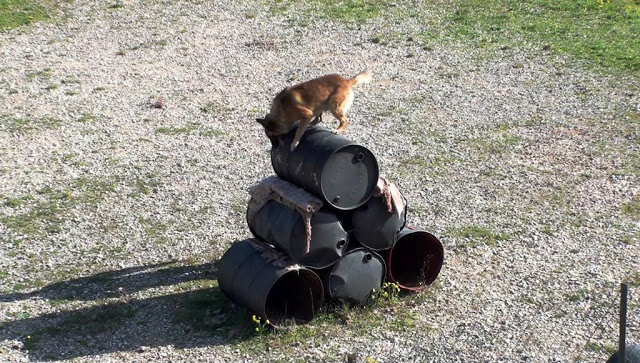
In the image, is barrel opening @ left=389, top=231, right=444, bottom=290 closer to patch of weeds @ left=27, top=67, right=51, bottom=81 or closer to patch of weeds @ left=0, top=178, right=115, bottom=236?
patch of weeds @ left=0, top=178, right=115, bottom=236

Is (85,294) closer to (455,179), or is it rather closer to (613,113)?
(455,179)

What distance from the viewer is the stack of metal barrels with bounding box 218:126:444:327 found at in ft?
31.8

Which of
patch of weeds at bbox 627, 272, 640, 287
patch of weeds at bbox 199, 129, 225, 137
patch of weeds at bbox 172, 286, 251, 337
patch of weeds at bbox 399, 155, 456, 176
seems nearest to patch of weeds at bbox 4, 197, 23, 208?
patch of weeds at bbox 199, 129, 225, 137

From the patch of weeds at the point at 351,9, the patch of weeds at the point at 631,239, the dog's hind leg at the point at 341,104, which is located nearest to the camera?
the dog's hind leg at the point at 341,104

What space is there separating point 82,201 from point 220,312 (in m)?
4.26

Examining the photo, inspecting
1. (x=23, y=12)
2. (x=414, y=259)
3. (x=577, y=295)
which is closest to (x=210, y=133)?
(x=414, y=259)

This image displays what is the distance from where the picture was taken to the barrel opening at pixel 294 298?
9.87 metres

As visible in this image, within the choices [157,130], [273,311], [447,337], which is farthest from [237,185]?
[447,337]

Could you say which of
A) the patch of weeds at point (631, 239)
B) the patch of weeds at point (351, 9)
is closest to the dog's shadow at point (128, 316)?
the patch of weeds at point (631, 239)

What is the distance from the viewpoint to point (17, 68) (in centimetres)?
1956

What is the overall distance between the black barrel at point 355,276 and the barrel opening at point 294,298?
19cm

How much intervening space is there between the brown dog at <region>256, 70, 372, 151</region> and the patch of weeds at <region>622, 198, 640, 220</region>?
15.8 feet

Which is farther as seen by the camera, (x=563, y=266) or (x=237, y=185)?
(x=237, y=185)

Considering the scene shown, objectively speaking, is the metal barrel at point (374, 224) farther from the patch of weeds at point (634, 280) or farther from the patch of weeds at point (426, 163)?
the patch of weeds at point (426, 163)
